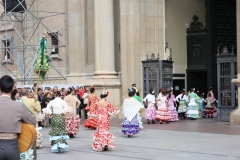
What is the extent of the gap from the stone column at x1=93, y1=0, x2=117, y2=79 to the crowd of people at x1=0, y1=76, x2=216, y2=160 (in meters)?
1.36

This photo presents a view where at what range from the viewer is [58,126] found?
13875mm

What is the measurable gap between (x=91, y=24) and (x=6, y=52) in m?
10.1

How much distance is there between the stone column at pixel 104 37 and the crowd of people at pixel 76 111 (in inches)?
53.6

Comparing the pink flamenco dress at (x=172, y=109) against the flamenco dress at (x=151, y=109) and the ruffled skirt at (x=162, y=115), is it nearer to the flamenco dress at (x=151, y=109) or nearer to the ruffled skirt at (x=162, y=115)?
the ruffled skirt at (x=162, y=115)

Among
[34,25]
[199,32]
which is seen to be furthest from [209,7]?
[34,25]

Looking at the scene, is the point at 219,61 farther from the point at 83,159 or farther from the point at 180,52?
the point at 83,159

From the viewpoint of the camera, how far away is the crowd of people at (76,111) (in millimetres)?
6309

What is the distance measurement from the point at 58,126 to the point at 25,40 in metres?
20.7

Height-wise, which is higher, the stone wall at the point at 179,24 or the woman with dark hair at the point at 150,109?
the stone wall at the point at 179,24

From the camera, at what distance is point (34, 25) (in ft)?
108

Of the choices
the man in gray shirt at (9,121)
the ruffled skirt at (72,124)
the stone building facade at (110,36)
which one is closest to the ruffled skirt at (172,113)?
the stone building facade at (110,36)

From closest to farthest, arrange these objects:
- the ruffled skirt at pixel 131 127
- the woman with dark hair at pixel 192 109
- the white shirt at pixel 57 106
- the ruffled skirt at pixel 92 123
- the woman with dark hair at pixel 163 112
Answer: the white shirt at pixel 57 106 → the ruffled skirt at pixel 131 127 → the ruffled skirt at pixel 92 123 → the woman with dark hair at pixel 163 112 → the woman with dark hair at pixel 192 109

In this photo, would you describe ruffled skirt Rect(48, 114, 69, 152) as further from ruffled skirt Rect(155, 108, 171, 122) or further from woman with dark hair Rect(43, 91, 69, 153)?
ruffled skirt Rect(155, 108, 171, 122)

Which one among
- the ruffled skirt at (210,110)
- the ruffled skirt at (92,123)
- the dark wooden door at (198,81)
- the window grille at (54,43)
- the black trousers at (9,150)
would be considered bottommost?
the ruffled skirt at (92,123)
